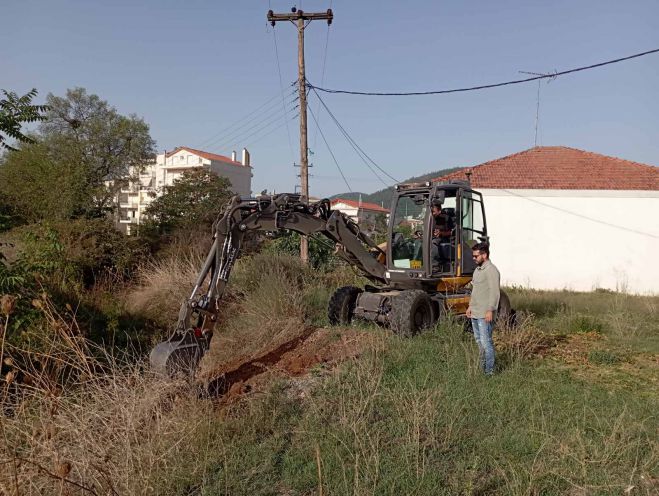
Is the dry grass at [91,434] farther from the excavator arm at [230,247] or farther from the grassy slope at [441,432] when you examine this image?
the excavator arm at [230,247]

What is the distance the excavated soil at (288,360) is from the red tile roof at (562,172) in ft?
40.4

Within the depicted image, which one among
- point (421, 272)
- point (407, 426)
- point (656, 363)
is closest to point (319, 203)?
point (421, 272)

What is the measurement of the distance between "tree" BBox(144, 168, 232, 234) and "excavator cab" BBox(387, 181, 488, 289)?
15.1 meters

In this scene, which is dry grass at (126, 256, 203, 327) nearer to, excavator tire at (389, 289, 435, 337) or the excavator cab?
the excavator cab

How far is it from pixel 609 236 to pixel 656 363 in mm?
13334

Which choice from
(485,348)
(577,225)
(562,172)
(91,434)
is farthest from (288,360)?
(562,172)

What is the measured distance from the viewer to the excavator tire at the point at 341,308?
1030 centimetres

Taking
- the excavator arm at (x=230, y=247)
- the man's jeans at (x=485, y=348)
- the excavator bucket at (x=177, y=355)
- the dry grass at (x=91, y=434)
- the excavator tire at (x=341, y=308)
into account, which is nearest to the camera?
the dry grass at (x=91, y=434)

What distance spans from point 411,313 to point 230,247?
3412 mm

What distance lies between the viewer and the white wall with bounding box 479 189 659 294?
2064 centimetres

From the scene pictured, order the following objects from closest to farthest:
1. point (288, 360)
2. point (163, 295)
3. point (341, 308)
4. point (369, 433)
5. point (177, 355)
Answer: point (369, 433)
point (177, 355)
point (288, 360)
point (341, 308)
point (163, 295)

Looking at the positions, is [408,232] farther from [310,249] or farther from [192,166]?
[192,166]

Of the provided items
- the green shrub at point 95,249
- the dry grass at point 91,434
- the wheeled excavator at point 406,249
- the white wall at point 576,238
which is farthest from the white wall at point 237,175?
the dry grass at point 91,434

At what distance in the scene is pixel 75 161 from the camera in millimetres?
22906
